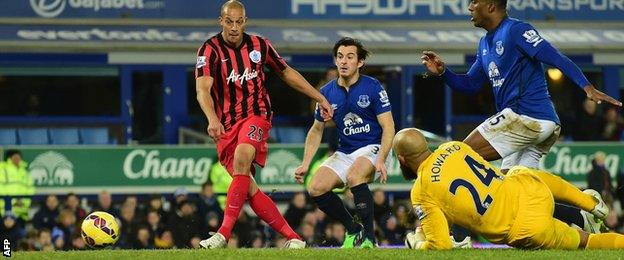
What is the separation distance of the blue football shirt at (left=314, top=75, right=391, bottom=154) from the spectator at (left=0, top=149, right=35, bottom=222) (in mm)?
7263

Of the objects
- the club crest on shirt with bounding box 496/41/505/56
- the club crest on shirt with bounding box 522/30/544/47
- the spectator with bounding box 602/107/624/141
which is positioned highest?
the club crest on shirt with bounding box 522/30/544/47

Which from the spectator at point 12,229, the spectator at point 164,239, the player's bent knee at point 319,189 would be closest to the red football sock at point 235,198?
the player's bent knee at point 319,189

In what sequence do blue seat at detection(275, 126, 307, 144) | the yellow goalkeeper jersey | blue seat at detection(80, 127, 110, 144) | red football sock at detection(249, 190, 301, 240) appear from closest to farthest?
the yellow goalkeeper jersey, red football sock at detection(249, 190, 301, 240), blue seat at detection(80, 127, 110, 144), blue seat at detection(275, 126, 307, 144)

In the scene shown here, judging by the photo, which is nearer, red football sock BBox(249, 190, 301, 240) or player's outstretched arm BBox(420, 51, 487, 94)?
player's outstretched arm BBox(420, 51, 487, 94)

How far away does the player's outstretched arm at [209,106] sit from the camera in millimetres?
12039

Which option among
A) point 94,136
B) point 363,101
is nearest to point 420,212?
point 363,101

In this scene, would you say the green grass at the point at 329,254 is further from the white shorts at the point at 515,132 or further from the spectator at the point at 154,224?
the spectator at the point at 154,224

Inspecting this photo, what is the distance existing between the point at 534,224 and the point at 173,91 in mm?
11099

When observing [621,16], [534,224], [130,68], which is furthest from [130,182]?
[534,224]

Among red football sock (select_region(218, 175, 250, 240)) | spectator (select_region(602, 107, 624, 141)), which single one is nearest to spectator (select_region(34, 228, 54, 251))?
red football sock (select_region(218, 175, 250, 240))

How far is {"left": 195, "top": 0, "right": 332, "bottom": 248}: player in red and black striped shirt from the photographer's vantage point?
40.3ft

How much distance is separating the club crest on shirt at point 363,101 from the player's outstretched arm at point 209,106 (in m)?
1.40

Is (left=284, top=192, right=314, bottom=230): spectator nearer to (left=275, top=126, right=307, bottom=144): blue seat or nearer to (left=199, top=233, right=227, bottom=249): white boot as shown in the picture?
(left=275, top=126, right=307, bottom=144): blue seat

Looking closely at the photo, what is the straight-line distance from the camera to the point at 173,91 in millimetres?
21672
